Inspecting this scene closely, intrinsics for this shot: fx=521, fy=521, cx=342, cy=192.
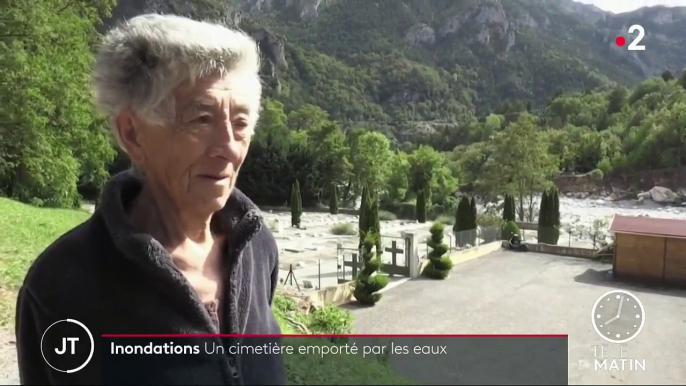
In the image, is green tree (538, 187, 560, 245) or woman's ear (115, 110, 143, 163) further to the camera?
green tree (538, 187, 560, 245)

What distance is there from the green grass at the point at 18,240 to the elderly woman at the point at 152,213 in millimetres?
4018

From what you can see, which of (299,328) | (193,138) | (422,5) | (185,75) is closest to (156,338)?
(193,138)

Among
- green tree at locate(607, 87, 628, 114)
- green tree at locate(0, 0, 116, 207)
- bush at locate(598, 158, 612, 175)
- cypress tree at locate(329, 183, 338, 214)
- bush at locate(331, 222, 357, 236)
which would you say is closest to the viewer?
green tree at locate(0, 0, 116, 207)

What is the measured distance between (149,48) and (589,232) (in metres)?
20.3

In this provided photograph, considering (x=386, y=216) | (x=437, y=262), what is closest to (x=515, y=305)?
(x=437, y=262)

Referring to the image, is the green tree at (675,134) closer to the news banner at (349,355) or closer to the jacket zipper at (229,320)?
the news banner at (349,355)

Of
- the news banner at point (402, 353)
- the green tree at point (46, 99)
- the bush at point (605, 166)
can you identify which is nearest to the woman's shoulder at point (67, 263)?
the news banner at point (402, 353)

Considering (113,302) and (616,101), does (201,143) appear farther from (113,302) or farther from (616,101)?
(616,101)

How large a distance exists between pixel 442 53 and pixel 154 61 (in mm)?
97871

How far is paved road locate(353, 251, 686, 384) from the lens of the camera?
6.99m

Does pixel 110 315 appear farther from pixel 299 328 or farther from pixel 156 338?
pixel 299 328

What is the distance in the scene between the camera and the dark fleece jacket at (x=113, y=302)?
91 centimetres

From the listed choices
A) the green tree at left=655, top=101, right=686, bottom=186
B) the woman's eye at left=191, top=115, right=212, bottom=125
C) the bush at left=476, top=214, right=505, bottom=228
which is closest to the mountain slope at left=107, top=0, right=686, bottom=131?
the green tree at left=655, top=101, right=686, bottom=186

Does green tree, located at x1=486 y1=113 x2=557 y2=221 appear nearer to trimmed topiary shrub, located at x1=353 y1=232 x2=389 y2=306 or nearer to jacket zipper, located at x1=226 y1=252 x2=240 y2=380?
trimmed topiary shrub, located at x1=353 y1=232 x2=389 y2=306
